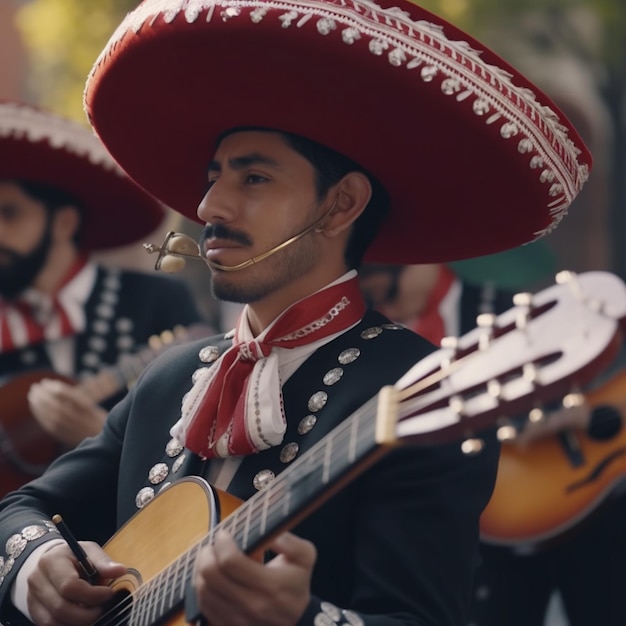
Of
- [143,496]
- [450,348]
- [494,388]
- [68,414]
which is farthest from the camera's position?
[68,414]

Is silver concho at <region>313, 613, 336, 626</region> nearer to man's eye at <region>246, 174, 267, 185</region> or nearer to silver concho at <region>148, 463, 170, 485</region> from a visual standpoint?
silver concho at <region>148, 463, 170, 485</region>

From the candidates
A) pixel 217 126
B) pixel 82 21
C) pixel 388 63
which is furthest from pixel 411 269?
pixel 82 21

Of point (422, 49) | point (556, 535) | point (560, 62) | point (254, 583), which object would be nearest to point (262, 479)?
point (254, 583)

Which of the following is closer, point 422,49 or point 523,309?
point 523,309

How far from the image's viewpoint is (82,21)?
12.4 metres

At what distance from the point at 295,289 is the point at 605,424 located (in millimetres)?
2407

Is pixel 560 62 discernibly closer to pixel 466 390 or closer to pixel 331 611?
pixel 331 611

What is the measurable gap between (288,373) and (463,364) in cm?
83

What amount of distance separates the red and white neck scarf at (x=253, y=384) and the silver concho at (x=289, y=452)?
0.08ft

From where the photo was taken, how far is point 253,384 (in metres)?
2.74

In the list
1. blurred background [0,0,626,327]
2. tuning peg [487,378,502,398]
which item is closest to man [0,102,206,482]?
tuning peg [487,378,502,398]

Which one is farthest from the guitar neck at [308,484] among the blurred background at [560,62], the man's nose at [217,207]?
the blurred background at [560,62]

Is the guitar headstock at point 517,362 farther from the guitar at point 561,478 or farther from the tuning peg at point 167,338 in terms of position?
the guitar at point 561,478

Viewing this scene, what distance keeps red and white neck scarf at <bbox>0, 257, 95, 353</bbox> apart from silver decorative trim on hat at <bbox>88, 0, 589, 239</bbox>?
103 inches
